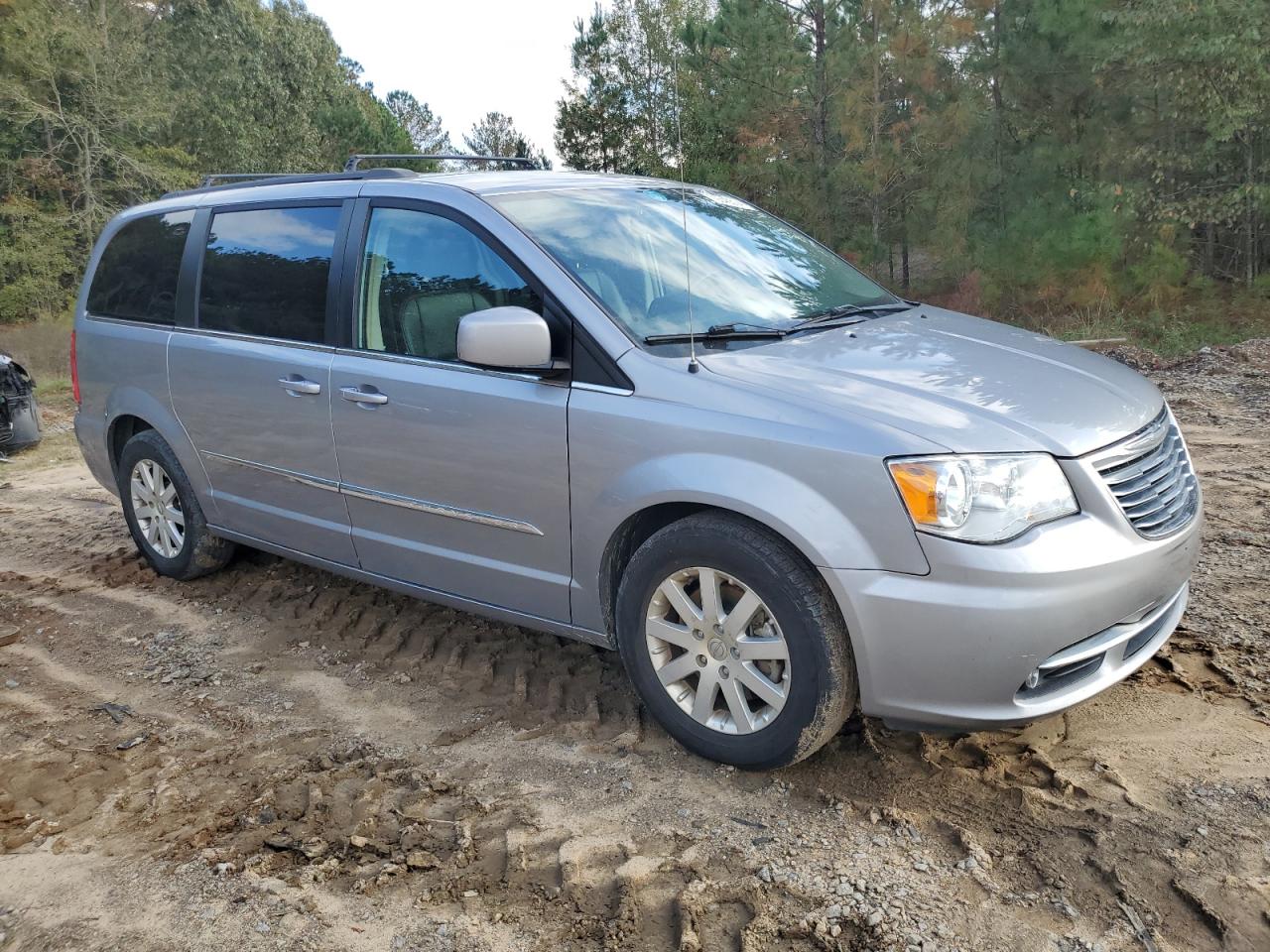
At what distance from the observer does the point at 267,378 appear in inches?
176

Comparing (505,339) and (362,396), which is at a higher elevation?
(505,339)

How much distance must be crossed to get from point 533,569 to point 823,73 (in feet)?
68.0

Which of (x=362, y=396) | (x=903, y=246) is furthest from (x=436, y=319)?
(x=903, y=246)

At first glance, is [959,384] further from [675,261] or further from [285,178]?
[285,178]

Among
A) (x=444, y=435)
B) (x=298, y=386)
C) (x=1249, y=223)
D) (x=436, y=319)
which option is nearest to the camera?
(x=444, y=435)

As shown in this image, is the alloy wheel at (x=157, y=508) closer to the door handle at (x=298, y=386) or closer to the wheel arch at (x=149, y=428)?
the wheel arch at (x=149, y=428)

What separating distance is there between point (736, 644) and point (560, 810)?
733mm

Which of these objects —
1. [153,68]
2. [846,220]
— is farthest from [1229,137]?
[153,68]

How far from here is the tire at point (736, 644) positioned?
9.87ft

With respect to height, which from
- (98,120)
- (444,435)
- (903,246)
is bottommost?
(444,435)

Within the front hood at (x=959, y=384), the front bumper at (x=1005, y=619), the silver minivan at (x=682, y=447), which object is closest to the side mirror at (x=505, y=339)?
the silver minivan at (x=682, y=447)

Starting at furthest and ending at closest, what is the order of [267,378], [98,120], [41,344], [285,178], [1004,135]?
[98,120] → [41,344] → [1004,135] → [285,178] → [267,378]

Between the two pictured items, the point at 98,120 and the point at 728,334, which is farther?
→ the point at 98,120

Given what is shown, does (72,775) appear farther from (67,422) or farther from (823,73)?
(823,73)
